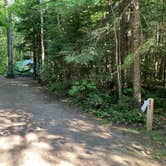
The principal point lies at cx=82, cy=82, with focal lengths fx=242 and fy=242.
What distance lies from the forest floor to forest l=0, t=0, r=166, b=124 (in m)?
1.14

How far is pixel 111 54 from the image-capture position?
29.5 ft

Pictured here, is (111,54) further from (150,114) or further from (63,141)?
(63,141)

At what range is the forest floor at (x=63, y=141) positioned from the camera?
13.5 ft

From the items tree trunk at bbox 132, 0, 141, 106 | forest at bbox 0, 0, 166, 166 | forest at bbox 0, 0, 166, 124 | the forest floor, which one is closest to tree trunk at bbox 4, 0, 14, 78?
forest at bbox 0, 0, 166, 124

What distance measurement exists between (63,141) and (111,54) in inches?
190

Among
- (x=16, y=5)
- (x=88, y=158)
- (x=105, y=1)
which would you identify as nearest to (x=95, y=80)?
(x=105, y=1)

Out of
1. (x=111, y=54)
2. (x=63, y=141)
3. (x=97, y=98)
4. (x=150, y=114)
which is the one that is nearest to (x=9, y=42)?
(x=111, y=54)

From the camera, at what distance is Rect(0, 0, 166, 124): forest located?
7.36 m

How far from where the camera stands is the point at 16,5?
15.6m

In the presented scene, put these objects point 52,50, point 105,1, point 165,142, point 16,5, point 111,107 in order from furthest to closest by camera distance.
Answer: point 16,5, point 52,50, point 105,1, point 111,107, point 165,142

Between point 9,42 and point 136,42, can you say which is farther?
point 9,42

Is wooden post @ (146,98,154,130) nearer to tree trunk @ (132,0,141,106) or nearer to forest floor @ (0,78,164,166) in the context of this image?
forest floor @ (0,78,164,166)

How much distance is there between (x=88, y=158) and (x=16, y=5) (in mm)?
13785

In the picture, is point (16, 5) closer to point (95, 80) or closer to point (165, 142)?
point (95, 80)
